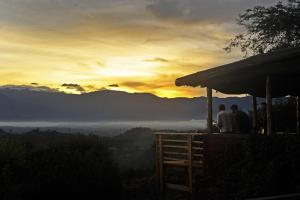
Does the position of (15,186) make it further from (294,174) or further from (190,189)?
(294,174)

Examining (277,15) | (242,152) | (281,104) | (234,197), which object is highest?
(277,15)

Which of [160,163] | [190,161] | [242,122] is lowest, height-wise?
[160,163]

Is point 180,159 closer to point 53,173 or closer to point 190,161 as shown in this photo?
point 190,161

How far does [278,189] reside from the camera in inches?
575

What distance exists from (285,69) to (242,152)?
2396mm

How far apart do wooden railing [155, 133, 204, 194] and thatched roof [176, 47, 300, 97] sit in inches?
70.1

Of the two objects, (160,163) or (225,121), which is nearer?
(225,121)

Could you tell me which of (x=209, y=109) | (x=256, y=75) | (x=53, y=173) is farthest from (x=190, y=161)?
(x=53, y=173)

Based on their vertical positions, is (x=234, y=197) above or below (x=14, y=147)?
below

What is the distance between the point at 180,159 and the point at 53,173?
12.8 ft

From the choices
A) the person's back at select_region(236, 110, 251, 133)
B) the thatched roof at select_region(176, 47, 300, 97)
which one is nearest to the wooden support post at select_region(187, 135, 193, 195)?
the person's back at select_region(236, 110, 251, 133)

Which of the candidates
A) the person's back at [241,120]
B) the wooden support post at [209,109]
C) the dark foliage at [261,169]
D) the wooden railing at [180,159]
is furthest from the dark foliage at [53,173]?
the person's back at [241,120]

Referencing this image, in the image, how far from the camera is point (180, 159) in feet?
62.2

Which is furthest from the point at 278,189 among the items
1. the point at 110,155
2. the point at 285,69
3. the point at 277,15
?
the point at 277,15
